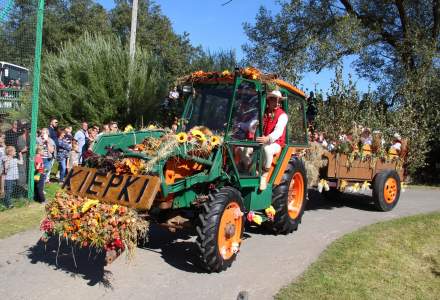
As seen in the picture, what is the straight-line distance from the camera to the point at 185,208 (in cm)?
624

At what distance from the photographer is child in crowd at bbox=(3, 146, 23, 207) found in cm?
881

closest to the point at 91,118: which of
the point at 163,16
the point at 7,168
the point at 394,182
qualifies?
the point at 7,168

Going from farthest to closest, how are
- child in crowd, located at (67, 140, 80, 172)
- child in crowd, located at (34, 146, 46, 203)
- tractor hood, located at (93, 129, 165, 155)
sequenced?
1. child in crowd, located at (67, 140, 80, 172)
2. child in crowd, located at (34, 146, 46, 203)
3. tractor hood, located at (93, 129, 165, 155)

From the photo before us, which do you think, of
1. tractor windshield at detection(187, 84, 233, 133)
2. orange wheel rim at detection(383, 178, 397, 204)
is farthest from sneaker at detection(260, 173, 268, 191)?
orange wheel rim at detection(383, 178, 397, 204)

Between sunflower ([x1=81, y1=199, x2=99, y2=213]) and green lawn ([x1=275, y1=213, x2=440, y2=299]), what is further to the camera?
green lawn ([x1=275, y1=213, x2=440, y2=299])

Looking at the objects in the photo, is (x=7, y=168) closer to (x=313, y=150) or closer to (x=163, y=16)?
(x=313, y=150)

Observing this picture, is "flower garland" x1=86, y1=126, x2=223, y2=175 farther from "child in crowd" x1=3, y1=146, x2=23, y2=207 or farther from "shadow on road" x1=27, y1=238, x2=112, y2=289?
"child in crowd" x1=3, y1=146, x2=23, y2=207

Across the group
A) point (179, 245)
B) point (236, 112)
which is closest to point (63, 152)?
point (179, 245)

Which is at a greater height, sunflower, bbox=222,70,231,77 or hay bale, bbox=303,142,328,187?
sunflower, bbox=222,70,231,77

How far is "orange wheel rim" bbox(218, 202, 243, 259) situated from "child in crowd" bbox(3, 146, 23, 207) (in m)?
4.90

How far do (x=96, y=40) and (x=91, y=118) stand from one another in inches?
95.7

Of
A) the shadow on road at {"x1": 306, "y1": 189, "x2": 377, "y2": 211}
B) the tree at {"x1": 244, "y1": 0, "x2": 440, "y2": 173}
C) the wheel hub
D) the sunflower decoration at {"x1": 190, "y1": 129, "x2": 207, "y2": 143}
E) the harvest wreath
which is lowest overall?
the shadow on road at {"x1": 306, "y1": 189, "x2": 377, "y2": 211}

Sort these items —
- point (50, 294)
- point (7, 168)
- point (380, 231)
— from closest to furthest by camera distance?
1. point (50, 294)
2. point (380, 231)
3. point (7, 168)

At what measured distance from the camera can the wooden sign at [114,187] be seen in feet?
16.6
